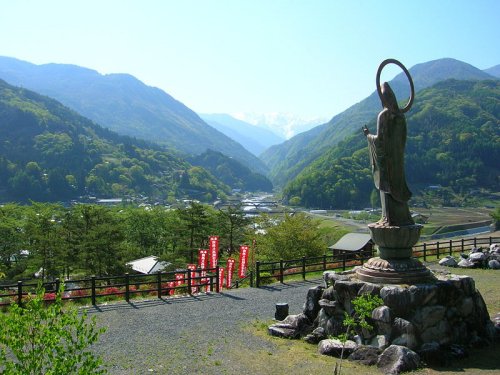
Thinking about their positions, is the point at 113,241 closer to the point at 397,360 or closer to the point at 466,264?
the point at 466,264

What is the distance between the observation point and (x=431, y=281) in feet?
36.4

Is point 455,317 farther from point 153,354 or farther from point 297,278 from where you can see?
point 297,278

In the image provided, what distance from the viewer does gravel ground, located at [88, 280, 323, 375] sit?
9.79 m

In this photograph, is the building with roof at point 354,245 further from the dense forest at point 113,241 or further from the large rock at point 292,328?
the large rock at point 292,328

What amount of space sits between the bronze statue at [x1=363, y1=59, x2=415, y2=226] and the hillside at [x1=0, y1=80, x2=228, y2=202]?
129299mm

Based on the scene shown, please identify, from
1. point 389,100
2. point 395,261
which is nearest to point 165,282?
point 395,261

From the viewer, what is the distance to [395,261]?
1141 cm

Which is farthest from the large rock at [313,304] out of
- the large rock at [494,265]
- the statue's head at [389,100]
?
the large rock at [494,265]

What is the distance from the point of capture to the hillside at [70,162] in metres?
132

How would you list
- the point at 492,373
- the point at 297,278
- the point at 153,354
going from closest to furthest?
the point at 492,373, the point at 153,354, the point at 297,278

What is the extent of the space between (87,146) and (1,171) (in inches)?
1364

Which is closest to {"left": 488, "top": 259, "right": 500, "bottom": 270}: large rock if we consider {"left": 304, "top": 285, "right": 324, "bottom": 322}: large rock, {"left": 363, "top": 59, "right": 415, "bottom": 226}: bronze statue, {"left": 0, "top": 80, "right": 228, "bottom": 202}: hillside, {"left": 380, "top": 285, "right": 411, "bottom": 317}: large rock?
{"left": 363, "top": 59, "right": 415, "bottom": 226}: bronze statue

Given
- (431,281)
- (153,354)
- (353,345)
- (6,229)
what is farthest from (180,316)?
(6,229)

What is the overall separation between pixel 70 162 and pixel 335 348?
497ft
